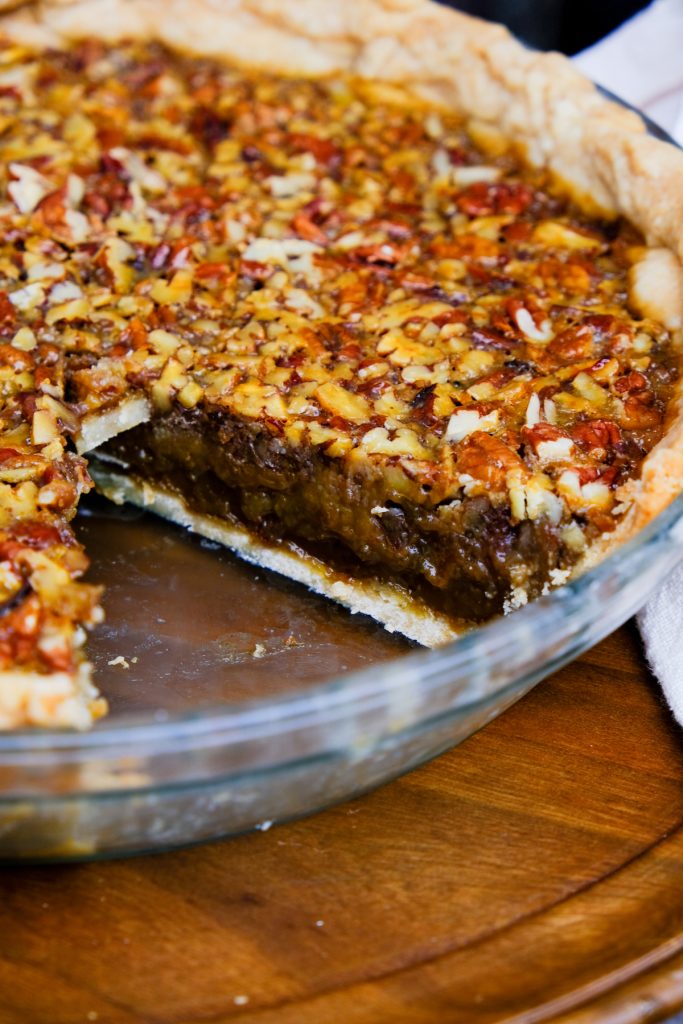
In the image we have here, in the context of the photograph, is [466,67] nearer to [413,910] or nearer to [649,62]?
[649,62]

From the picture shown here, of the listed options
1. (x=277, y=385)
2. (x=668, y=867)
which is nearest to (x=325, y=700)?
(x=668, y=867)

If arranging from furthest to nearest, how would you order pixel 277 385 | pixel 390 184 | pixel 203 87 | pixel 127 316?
1. pixel 203 87
2. pixel 390 184
3. pixel 127 316
4. pixel 277 385

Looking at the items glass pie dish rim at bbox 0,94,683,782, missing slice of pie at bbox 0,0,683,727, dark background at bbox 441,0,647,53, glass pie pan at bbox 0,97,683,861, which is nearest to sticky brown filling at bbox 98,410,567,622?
missing slice of pie at bbox 0,0,683,727

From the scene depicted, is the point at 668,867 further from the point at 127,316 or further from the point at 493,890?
the point at 127,316

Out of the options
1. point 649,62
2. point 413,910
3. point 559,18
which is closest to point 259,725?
point 413,910

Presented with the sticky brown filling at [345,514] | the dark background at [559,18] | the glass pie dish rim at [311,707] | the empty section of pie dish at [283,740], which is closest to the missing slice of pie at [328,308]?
the sticky brown filling at [345,514]

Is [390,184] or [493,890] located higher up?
[390,184]

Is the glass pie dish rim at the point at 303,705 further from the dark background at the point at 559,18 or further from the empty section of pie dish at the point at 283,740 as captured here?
the dark background at the point at 559,18
